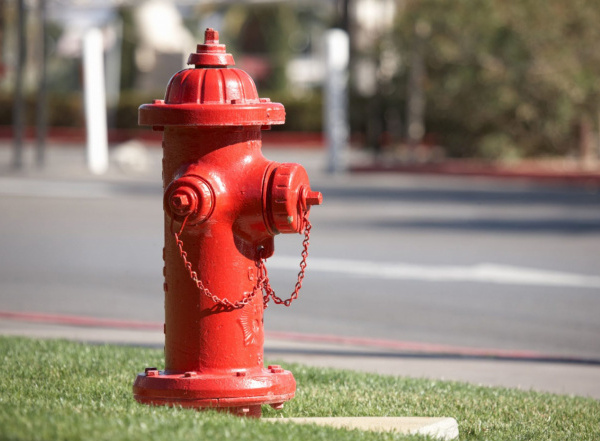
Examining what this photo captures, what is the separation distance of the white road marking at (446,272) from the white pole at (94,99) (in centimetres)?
1487

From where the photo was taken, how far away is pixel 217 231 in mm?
4754

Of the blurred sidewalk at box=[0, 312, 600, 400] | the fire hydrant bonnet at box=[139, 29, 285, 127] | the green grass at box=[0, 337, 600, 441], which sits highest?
the fire hydrant bonnet at box=[139, 29, 285, 127]

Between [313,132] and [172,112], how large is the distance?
39.2 metres

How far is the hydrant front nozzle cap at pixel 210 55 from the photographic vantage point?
192 inches

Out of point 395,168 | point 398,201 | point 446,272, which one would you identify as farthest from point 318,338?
point 395,168

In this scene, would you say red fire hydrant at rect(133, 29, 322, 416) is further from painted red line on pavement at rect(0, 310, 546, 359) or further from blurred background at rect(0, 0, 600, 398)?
painted red line on pavement at rect(0, 310, 546, 359)

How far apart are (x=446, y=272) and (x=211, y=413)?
731 centimetres

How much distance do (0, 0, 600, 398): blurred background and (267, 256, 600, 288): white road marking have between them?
0.04m

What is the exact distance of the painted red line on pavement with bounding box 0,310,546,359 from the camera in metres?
7.97

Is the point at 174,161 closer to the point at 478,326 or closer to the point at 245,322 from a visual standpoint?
the point at 245,322

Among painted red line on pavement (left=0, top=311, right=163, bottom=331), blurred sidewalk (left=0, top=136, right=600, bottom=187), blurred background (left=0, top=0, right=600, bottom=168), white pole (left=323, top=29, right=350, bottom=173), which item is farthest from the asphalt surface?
blurred background (left=0, top=0, right=600, bottom=168)

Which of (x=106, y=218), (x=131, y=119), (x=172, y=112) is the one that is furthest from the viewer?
(x=131, y=119)

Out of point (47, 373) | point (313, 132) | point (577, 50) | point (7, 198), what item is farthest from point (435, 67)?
point (47, 373)

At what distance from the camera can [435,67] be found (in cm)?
2692
